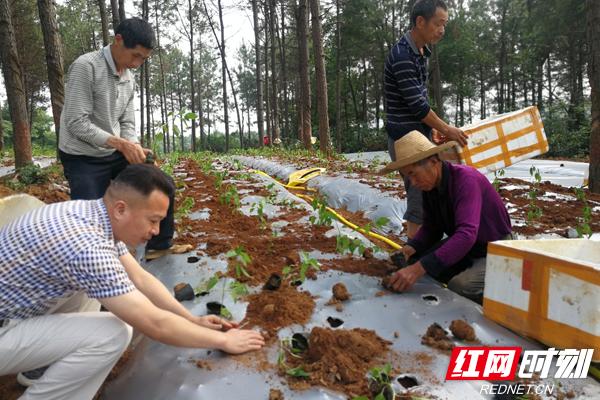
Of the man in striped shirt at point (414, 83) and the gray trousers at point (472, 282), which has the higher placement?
the man in striped shirt at point (414, 83)

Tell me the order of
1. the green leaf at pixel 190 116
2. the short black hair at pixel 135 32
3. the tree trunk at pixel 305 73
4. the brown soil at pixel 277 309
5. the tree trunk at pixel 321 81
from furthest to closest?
the tree trunk at pixel 305 73
the tree trunk at pixel 321 81
the green leaf at pixel 190 116
the short black hair at pixel 135 32
the brown soil at pixel 277 309

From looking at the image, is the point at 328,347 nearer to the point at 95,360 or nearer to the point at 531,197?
the point at 95,360

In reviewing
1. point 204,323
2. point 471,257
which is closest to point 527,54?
point 471,257

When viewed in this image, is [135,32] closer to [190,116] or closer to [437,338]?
[190,116]

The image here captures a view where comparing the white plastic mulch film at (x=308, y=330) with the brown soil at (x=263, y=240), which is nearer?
the white plastic mulch film at (x=308, y=330)

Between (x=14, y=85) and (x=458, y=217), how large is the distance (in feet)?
23.0

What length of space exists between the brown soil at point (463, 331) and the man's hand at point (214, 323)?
98 centimetres

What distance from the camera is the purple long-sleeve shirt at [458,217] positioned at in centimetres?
215

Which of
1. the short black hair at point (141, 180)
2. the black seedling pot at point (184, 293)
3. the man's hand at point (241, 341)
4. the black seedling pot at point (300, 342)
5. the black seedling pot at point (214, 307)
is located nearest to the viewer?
the short black hair at point (141, 180)

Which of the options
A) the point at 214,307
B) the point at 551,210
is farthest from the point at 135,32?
the point at 551,210

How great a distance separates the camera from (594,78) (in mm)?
4781

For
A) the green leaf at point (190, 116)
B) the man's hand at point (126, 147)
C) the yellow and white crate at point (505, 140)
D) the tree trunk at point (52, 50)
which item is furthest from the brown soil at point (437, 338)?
the tree trunk at point (52, 50)

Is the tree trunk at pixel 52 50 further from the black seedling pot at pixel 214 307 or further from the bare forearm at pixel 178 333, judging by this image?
the bare forearm at pixel 178 333

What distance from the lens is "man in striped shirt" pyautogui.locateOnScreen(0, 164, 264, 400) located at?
1.41 m
